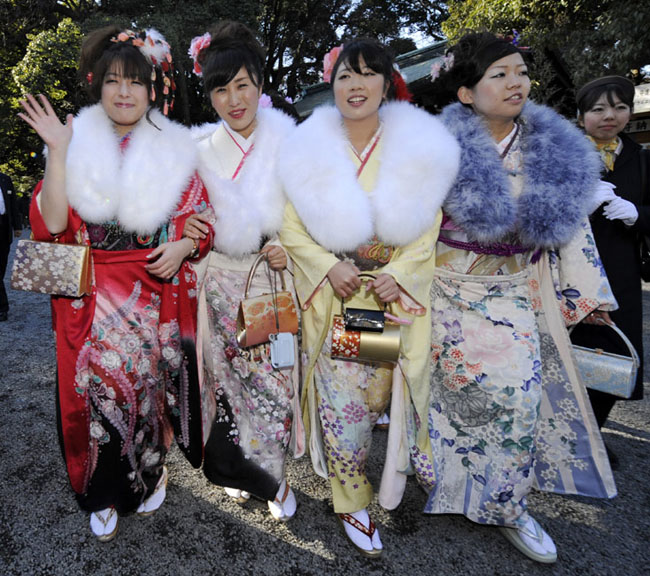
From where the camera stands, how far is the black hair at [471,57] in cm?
184

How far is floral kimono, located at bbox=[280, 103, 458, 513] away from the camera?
5.92 feet

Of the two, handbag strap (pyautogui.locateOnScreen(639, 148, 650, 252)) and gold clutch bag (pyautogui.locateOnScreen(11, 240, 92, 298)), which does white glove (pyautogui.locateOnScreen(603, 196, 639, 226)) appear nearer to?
handbag strap (pyautogui.locateOnScreen(639, 148, 650, 252))

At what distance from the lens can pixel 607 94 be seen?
2402 mm

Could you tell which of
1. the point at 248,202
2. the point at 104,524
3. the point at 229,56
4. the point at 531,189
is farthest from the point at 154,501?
the point at 531,189

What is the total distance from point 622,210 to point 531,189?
758 mm

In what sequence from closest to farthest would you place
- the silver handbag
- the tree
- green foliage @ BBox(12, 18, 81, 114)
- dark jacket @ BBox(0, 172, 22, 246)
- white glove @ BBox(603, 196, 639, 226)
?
the silver handbag
white glove @ BBox(603, 196, 639, 226)
dark jacket @ BBox(0, 172, 22, 246)
the tree
green foliage @ BBox(12, 18, 81, 114)

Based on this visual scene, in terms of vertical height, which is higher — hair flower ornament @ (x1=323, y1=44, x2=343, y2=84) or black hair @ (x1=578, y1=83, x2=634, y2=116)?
hair flower ornament @ (x1=323, y1=44, x2=343, y2=84)

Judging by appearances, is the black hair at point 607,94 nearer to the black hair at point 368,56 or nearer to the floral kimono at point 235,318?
the black hair at point 368,56

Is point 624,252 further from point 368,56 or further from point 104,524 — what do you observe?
point 104,524

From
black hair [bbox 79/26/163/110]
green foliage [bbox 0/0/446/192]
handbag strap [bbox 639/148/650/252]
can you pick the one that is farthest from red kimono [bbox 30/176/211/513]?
green foliage [bbox 0/0/446/192]

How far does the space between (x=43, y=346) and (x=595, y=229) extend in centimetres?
470

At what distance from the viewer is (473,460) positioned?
1.93 m

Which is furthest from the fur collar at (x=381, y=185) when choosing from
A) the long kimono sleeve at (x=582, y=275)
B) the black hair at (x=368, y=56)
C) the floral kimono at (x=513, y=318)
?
the long kimono sleeve at (x=582, y=275)

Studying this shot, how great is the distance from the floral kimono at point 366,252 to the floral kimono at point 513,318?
11 centimetres
